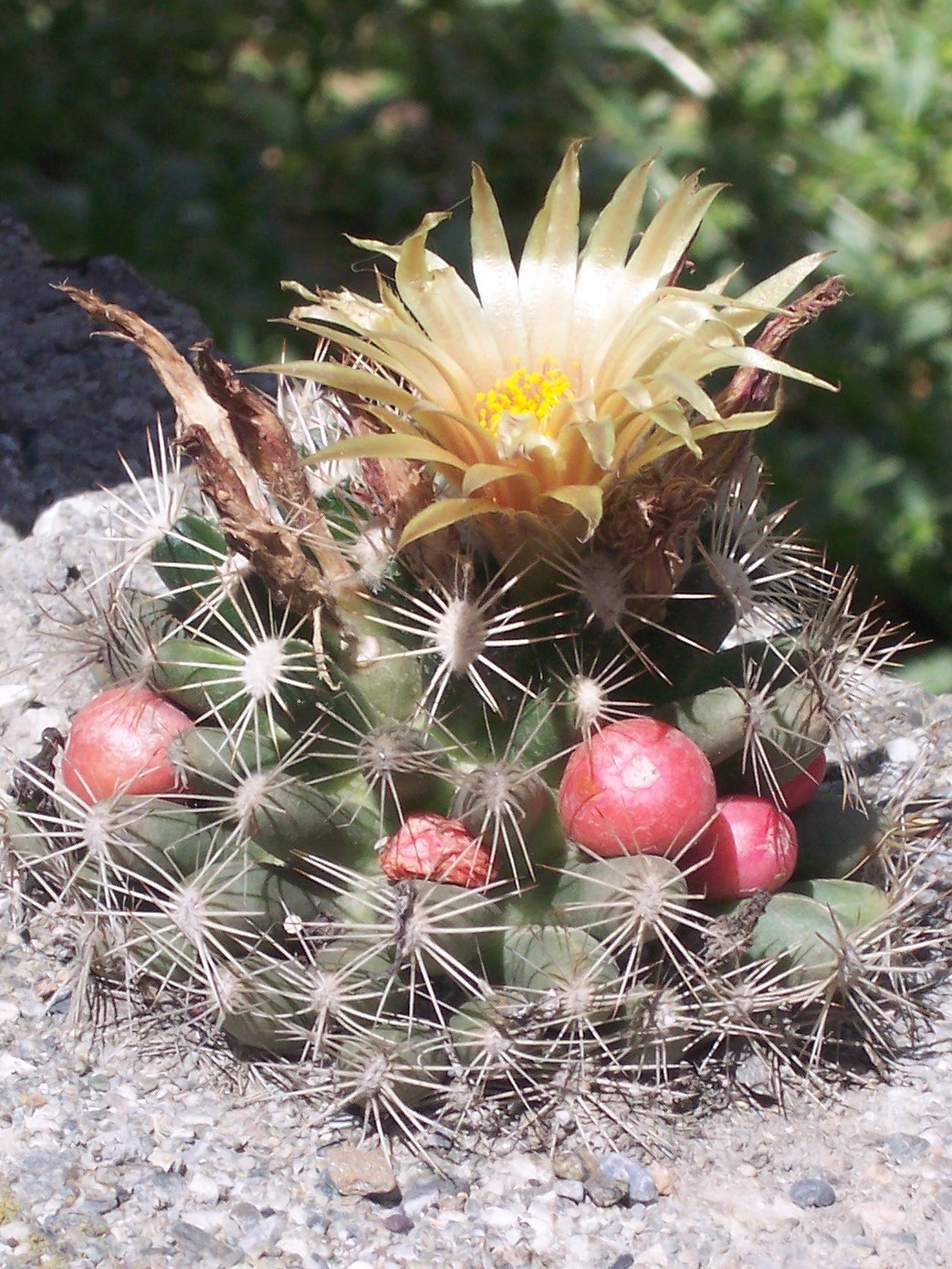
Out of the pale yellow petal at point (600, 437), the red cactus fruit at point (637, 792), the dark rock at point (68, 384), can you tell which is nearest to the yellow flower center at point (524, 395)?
the pale yellow petal at point (600, 437)

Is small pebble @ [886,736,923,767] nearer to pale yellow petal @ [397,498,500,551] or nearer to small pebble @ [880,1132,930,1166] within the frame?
small pebble @ [880,1132,930,1166]

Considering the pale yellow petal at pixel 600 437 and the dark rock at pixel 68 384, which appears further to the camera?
the dark rock at pixel 68 384

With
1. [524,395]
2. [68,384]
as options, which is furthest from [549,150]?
[524,395]

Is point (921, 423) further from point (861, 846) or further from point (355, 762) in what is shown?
point (355, 762)

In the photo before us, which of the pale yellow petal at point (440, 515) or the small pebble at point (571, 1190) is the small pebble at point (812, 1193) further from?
the pale yellow petal at point (440, 515)

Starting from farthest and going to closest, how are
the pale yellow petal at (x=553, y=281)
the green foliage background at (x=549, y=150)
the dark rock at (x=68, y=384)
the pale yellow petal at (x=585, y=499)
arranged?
the green foliage background at (x=549, y=150) < the dark rock at (x=68, y=384) < the pale yellow petal at (x=553, y=281) < the pale yellow petal at (x=585, y=499)

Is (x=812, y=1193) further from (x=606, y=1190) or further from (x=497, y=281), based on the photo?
(x=497, y=281)
